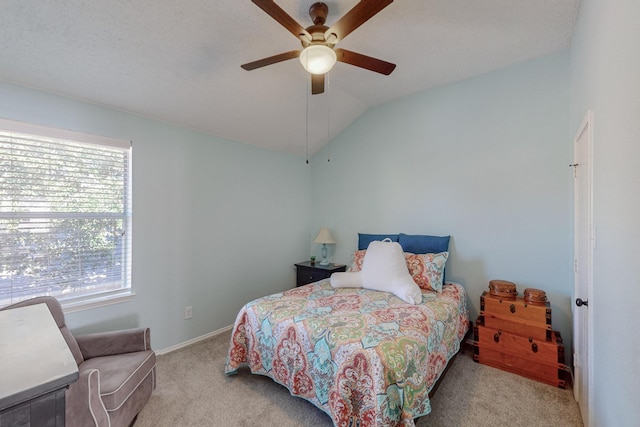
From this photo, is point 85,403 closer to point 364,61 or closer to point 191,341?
point 191,341

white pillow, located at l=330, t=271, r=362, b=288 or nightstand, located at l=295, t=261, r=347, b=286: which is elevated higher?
white pillow, located at l=330, t=271, r=362, b=288

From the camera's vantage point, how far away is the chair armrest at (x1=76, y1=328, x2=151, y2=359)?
1962mm

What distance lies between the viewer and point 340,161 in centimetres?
406

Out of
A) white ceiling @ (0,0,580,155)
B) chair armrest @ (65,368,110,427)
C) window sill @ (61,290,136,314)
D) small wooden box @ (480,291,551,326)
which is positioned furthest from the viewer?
small wooden box @ (480,291,551,326)

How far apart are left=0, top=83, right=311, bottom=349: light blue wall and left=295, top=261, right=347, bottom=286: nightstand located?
267mm

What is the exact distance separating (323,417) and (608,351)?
5.29ft

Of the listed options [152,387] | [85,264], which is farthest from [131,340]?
[85,264]

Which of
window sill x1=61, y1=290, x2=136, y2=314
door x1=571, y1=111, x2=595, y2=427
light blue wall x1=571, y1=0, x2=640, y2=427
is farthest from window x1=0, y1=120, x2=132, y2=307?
door x1=571, y1=111, x2=595, y2=427

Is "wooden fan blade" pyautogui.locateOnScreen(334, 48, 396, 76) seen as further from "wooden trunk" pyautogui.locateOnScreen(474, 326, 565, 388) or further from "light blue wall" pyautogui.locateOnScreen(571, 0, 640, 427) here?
"wooden trunk" pyautogui.locateOnScreen(474, 326, 565, 388)

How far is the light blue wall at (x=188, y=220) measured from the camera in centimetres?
234

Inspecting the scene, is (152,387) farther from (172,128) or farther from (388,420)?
(172,128)

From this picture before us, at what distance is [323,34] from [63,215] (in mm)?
2419

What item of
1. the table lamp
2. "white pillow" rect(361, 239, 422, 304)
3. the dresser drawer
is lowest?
the dresser drawer

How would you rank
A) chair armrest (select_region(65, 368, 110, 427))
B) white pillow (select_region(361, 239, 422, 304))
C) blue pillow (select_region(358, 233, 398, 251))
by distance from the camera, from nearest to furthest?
chair armrest (select_region(65, 368, 110, 427)) → white pillow (select_region(361, 239, 422, 304)) → blue pillow (select_region(358, 233, 398, 251))
